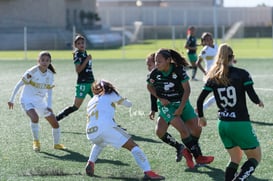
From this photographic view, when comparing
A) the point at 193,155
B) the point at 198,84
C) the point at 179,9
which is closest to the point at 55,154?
the point at 193,155

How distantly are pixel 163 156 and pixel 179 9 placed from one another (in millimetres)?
A: 69022

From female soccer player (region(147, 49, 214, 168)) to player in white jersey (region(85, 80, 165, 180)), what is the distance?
0.69 metres

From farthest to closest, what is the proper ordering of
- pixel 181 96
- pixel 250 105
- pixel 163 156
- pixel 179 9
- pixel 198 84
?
pixel 179 9 → pixel 198 84 → pixel 250 105 → pixel 163 156 → pixel 181 96

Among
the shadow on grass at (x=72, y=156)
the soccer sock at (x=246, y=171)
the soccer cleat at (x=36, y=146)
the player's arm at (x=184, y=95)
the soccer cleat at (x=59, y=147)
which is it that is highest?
the player's arm at (x=184, y=95)

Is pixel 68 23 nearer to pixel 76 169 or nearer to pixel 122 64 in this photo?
pixel 122 64

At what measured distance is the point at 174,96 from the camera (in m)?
8.53

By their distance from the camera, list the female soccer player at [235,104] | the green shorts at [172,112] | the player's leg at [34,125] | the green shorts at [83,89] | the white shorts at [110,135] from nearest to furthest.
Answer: the female soccer player at [235,104]
the white shorts at [110,135]
the green shorts at [172,112]
the player's leg at [34,125]
the green shorts at [83,89]

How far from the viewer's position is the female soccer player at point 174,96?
8336mm

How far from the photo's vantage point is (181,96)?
8.52 meters

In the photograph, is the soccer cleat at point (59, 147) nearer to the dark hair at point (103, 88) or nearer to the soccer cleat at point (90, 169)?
the soccer cleat at point (90, 169)

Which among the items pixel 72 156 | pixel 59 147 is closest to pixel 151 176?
pixel 72 156

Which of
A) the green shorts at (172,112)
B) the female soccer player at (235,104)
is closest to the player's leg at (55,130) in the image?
the green shorts at (172,112)

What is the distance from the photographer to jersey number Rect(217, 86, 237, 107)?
6867 millimetres

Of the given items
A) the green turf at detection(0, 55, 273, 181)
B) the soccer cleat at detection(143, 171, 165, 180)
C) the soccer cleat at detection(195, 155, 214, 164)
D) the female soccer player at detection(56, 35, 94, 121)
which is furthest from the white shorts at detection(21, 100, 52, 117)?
the soccer cleat at detection(143, 171, 165, 180)
